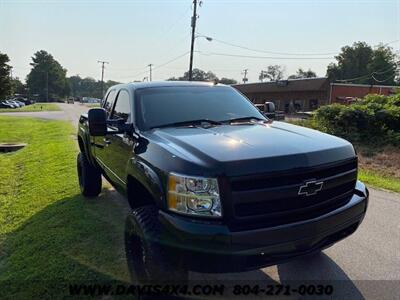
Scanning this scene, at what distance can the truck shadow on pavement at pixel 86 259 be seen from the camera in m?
3.55

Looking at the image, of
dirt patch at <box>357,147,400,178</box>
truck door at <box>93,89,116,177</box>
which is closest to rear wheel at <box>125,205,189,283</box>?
truck door at <box>93,89,116,177</box>

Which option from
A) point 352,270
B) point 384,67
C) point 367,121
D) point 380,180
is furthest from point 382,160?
point 384,67

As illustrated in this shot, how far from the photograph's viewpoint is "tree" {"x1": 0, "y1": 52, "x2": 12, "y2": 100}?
24609mm

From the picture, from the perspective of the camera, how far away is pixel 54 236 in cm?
472

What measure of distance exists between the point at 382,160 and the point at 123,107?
8.94m

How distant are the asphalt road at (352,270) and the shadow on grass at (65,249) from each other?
1031 millimetres

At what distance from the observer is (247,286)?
11.3ft

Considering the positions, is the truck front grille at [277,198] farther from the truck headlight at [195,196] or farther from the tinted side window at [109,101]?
the tinted side window at [109,101]

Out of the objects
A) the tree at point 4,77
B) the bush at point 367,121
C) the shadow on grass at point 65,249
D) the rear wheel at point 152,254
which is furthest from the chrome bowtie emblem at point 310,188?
the tree at point 4,77

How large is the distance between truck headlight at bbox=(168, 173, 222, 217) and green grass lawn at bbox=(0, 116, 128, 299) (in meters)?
1.38

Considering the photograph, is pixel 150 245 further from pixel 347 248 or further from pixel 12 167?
pixel 12 167

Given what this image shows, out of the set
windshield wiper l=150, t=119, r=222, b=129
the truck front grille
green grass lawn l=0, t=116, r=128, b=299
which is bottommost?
green grass lawn l=0, t=116, r=128, b=299

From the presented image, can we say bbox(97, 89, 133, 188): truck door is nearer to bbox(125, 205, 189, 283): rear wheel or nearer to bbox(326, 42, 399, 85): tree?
bbox(125, 205, 189, 283): rear wheel

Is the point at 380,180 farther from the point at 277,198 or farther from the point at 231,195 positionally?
the point at 231,195
